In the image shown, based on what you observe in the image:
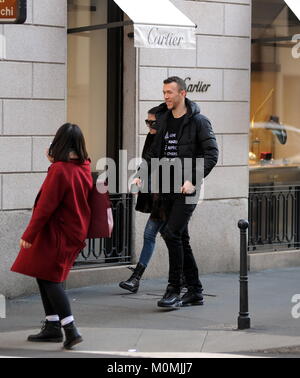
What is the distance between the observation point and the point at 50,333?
29.5ft

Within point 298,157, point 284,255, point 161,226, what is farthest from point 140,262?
point 298,157

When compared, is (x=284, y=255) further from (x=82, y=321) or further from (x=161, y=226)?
(x=82, y=321)

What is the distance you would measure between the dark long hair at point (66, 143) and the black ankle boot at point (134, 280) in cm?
286

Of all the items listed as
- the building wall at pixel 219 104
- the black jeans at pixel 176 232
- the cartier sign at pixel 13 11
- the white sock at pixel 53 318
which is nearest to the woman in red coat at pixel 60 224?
the white sock at pixel 53 318

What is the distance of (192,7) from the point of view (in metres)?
12.8

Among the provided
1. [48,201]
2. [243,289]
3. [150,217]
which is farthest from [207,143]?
[48,201]

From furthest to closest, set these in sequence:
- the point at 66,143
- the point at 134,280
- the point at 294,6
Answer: the point at 294,6
the point at 134,280
the point at 66,143

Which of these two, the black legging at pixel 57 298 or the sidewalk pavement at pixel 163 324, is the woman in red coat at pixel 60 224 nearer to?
the black legging at pixel 57 298

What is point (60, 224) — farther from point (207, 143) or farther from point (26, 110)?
point (26, 110)

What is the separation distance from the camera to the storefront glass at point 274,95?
45.4 feet

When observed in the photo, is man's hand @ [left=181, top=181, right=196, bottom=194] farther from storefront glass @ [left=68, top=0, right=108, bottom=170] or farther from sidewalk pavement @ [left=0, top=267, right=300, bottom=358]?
storefront glass @ [left=68, top=0, right=108, bottom=170]

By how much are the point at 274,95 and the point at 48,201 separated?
646cm

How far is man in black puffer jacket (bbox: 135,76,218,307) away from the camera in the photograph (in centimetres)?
1029

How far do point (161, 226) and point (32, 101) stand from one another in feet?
6.71
